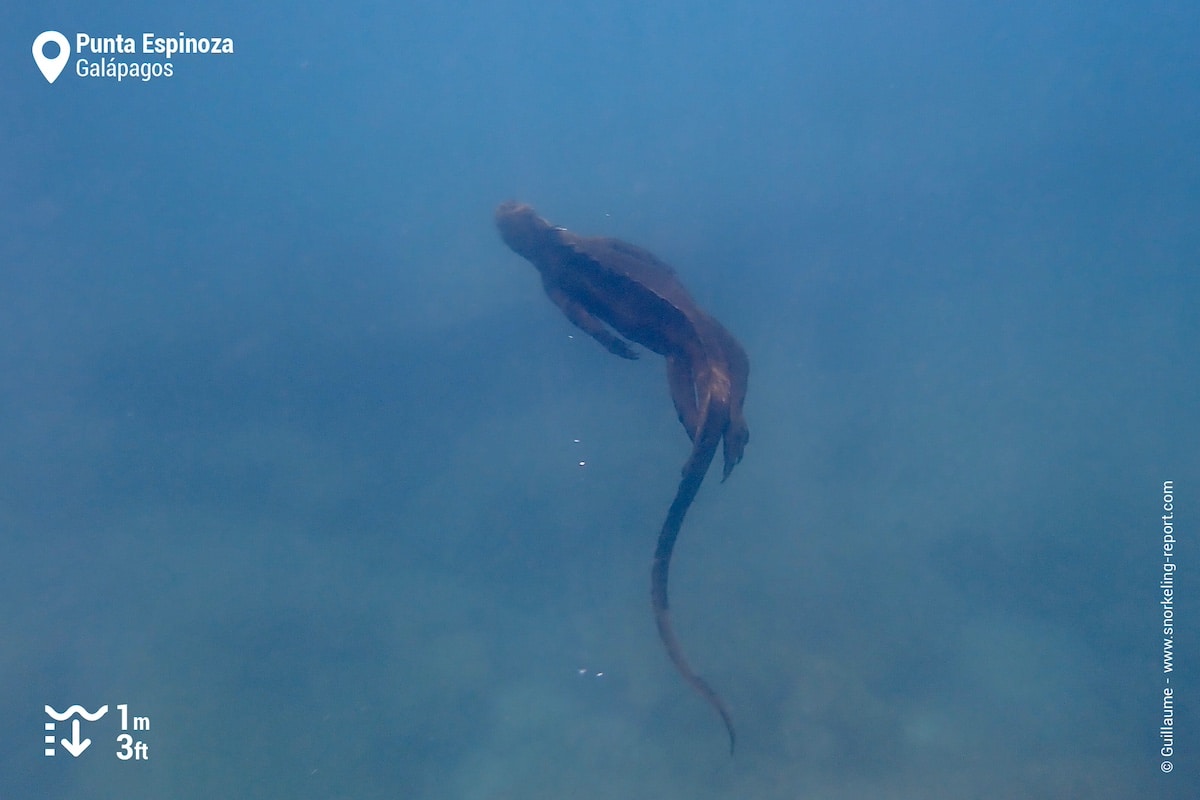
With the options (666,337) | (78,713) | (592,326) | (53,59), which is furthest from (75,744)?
(53,59)

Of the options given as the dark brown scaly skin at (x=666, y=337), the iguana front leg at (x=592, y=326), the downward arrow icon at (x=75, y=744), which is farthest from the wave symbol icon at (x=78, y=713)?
the iguana front leg at (x=592, y=326)

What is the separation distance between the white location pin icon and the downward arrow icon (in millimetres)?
7873

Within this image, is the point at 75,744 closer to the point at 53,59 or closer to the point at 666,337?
the point at 666,337

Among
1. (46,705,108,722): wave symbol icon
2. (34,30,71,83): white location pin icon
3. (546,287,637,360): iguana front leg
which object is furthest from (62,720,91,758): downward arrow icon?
(34,30,71,83): white location pin icon

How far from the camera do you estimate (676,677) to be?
23.1 feet

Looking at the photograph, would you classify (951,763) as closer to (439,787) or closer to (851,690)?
(851,690)

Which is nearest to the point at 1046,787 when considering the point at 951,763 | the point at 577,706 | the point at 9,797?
the point at 951,763

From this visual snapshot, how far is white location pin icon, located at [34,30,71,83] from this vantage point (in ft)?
29.7

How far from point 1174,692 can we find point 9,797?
11.0 m

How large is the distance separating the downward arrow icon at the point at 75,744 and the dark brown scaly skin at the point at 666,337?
18.6ft

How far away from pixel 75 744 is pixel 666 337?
6868 mm

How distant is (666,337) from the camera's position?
21.4ft

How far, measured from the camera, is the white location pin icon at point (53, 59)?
29.7 feet

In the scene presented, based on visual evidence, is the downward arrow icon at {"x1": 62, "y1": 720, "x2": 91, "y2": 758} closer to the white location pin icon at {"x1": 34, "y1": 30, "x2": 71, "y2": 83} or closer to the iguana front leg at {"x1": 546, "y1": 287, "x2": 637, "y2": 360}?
the iguana front leg at {"x1": 546, "y1": 287, "x2": 637, "y2": 360}
